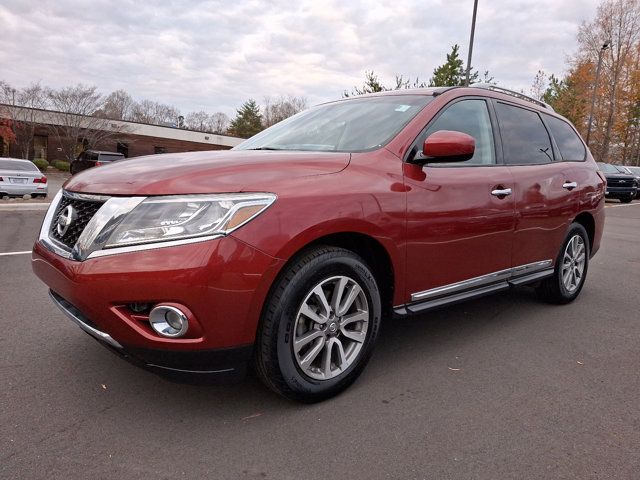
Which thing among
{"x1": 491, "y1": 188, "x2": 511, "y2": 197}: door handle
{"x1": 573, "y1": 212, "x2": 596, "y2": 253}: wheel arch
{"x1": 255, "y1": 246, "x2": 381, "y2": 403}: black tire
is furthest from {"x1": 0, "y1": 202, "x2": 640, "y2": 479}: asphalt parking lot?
{"x1": 573, "y1": 212, "x2": 596, "y2": 253}: wheel arch

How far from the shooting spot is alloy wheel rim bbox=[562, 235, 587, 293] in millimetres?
4543

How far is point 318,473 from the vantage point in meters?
2.04

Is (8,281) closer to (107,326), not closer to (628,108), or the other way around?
(107,326)

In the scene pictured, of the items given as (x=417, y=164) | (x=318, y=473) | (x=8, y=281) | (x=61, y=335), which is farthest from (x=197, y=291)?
(x=8, y=281)

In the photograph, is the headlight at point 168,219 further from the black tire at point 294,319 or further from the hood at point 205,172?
the black tire at point 294,319

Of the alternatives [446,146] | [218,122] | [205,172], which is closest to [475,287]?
[446,146]

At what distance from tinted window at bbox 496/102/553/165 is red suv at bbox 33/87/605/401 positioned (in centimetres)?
4

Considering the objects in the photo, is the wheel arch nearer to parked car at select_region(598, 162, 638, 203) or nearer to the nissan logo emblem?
the nissan logo emblem

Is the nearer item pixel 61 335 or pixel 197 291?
pixel 197 291

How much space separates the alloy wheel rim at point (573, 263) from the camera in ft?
14.9

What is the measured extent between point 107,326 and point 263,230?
0.81 metres

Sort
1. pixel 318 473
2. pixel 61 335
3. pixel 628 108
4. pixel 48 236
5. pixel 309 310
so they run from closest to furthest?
pixel 318 473 → pixel 309 310 → pixel 48 236 → pixel 61 335 → pixel 628 108

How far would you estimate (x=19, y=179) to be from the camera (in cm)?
1470

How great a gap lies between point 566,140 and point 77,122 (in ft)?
127
